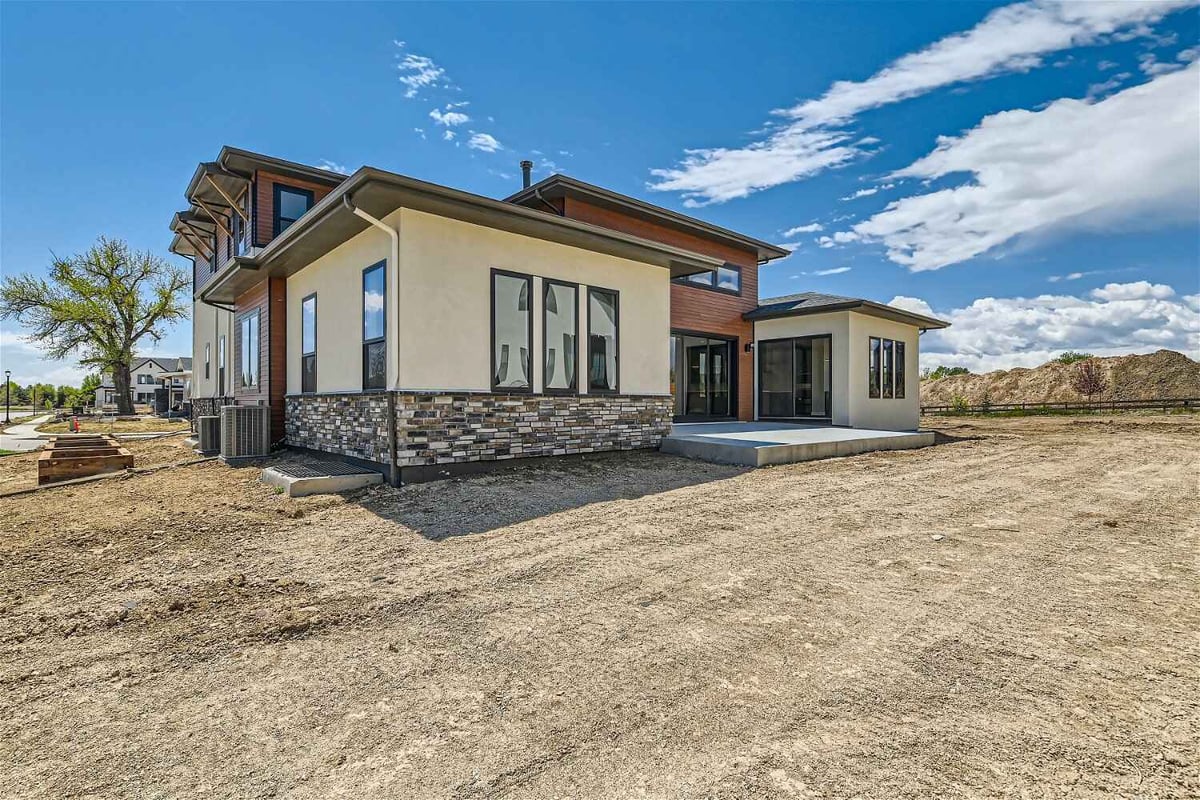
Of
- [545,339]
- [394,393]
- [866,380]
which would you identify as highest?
[545,339]

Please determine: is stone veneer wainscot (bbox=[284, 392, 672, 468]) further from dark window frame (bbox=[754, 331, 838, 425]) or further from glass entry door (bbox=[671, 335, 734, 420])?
dark window frame (bbox=[754, 331, 838, 425])

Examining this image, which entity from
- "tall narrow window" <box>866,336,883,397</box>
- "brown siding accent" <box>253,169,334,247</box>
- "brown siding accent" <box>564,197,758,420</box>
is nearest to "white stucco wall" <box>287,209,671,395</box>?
"brown siding accent" <box>253,169,334,247</box>

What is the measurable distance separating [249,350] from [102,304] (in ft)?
85.2

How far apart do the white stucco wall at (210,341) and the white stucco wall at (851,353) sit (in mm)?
12688

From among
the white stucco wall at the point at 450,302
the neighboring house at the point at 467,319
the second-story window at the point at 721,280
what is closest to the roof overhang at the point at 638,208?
the neighboring house at the point at 467,319

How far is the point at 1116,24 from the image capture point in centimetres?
828

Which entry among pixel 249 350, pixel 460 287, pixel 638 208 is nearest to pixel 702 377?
pixel 638 208

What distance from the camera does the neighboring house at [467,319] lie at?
6.50 metres

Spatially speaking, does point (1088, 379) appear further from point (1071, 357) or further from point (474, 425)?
point (474, 425)

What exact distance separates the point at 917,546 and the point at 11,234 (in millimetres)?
23078

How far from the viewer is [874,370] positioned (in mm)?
13922

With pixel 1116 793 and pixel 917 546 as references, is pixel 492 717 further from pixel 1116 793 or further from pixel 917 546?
pixel 917 546

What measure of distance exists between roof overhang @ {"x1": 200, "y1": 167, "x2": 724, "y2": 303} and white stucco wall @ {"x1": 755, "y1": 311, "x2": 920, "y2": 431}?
506cm

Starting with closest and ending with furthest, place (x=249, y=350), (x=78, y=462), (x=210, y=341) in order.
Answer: (x=78, y=462) < (x=249, y=350) < (x=210, y=341)
